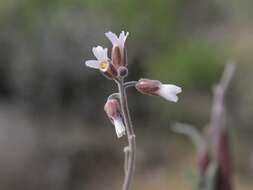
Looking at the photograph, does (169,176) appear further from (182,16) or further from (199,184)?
(199,184)

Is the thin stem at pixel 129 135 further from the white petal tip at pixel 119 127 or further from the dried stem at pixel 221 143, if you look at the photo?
the dried stem at pixel 221 143

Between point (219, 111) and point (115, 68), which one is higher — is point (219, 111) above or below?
above

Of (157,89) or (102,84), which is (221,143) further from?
(102,84)

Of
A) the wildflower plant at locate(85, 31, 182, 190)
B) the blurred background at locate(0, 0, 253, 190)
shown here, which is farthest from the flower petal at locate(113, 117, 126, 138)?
the blurred background at locate(0, 0, 253, 190)

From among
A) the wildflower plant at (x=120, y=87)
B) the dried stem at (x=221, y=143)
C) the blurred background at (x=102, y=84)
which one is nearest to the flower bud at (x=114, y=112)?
the wildflower plant at (x=120, y=87)

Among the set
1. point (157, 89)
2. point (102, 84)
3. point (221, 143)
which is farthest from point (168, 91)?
point (102, 84)

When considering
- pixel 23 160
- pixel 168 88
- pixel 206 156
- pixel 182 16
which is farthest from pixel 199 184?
pixel 182 16
